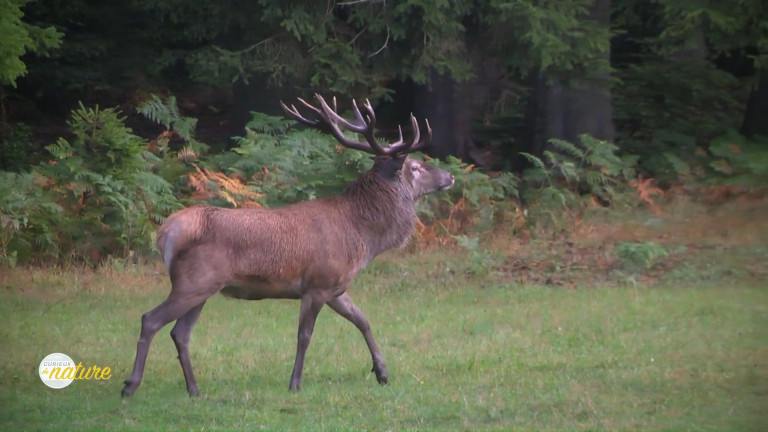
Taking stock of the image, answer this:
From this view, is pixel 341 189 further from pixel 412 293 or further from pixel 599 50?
pixel 599 50

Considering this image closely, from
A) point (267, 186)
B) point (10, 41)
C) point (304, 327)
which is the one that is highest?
point (10, 41)

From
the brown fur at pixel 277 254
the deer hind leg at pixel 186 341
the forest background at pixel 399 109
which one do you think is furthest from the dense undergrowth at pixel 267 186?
the deer hind leg at pixel 186 341

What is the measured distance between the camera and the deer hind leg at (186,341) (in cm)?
944

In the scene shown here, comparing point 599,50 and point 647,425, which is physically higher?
point 599,50

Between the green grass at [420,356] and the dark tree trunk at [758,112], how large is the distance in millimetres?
6520

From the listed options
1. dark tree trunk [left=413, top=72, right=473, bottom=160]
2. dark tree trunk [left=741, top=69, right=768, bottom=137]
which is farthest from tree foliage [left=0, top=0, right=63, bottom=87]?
dark tree trunk [left=741, top=69, right=768, bottom=137]

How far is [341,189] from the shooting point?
52.6 feet

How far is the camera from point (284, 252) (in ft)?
31.3

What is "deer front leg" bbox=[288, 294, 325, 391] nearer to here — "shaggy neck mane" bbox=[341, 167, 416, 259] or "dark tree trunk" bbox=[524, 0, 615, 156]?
"shaggy neck mane" bbox=[341, 167, 416, 259]

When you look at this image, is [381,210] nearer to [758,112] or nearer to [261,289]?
[261,289]

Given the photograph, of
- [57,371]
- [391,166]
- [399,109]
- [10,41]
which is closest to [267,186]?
[10,41]

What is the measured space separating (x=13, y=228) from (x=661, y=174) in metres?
9.85

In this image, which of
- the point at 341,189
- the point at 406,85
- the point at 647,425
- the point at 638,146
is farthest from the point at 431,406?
the point at 406,85

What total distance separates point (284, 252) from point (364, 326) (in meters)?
1.08
